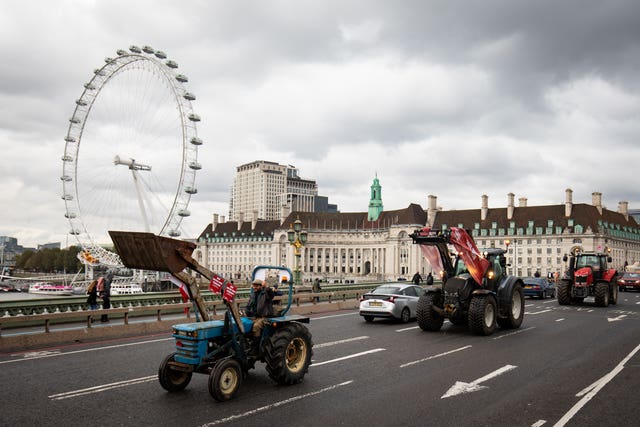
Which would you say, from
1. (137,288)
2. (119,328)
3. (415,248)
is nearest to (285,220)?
(415,248)

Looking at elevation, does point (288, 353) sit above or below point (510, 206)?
below

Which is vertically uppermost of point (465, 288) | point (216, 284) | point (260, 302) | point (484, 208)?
point (484, 208)

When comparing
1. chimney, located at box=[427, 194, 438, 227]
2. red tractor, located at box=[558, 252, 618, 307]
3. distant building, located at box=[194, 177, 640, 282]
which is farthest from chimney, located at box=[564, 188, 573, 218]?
red tractor, located at box=[558, 252, 618, 307]

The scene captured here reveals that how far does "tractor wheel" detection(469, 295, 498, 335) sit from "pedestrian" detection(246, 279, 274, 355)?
906 cm

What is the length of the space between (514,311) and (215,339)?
45.6 feet

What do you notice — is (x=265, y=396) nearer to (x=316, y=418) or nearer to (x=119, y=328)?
(x=316, y=418)

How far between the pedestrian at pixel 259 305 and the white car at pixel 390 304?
11.9m

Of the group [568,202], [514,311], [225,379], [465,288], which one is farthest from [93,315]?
[568,202]

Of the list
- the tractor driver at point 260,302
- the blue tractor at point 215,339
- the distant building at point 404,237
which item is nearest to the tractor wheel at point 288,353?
the blue tractor at point 215,339

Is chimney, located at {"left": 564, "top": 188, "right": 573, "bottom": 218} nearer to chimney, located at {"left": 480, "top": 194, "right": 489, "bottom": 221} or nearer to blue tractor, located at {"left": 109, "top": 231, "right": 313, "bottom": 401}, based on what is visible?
chimney, located at {"left": 480, "top": 194, "right": 489, "bottom": 221}

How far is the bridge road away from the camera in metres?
8.64

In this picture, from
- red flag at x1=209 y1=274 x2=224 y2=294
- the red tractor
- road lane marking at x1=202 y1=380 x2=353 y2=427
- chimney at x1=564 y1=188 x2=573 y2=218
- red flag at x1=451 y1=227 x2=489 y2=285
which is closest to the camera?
road lane marking at x1=202 y1=380 x2=353 y2=427

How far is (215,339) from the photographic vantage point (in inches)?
392

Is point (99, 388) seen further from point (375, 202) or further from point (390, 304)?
point (375, 202)
